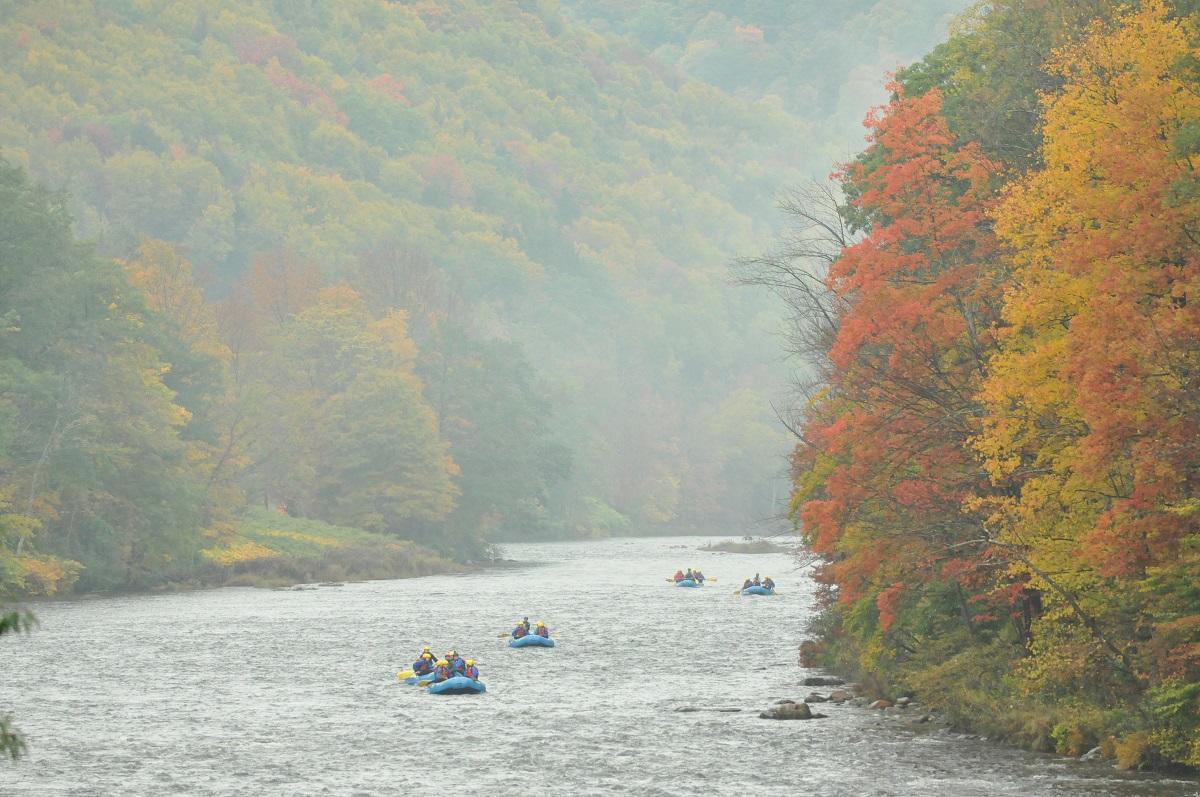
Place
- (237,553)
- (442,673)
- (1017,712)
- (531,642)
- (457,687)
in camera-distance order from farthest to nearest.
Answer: (237,553) → (531,642) → (442,673) → (457,687) → (1017,712)

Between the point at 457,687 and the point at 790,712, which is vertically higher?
the point at 457,687

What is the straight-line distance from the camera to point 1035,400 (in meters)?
31.8

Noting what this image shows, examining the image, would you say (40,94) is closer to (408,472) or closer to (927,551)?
(408,472)

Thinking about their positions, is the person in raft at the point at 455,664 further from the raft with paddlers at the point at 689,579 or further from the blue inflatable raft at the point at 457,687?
the raft with paddlers at the point at 689,579

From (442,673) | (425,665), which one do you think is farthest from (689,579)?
(442,673)

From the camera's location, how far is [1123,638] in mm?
31812

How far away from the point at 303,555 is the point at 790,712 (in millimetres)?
64779

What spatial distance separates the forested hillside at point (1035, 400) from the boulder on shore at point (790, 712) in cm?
294

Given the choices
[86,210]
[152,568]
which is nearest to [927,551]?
[152,568]

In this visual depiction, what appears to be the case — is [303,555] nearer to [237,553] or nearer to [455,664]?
[237,553]

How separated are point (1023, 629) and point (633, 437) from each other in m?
162

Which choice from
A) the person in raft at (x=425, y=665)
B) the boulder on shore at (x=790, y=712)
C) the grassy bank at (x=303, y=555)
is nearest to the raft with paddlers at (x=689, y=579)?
the grassy bank at (x=303, y=555)

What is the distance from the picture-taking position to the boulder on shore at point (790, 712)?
39.0 m

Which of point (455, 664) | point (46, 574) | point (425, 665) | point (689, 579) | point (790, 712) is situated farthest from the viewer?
point (689, 579)
